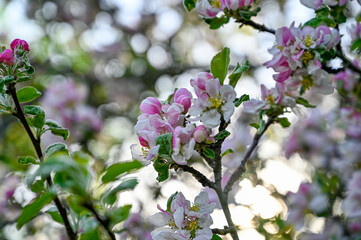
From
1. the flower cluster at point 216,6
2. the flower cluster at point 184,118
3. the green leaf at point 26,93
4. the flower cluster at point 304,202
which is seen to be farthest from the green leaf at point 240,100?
the flower cluster at point 304,202

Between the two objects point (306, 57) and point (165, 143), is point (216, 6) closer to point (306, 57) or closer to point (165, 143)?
point (306, 57)

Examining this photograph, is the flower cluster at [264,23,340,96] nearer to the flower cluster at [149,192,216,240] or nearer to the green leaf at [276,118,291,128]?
the green leaf at [276,118,291,128]

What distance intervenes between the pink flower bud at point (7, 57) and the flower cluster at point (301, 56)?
1.55ft

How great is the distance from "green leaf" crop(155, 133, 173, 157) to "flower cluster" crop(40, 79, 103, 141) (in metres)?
2.14

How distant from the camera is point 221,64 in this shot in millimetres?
738

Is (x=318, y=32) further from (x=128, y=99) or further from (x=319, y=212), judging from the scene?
(x=128, y=99)

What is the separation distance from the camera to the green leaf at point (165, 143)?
25.8 inches

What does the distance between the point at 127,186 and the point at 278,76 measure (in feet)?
1.40

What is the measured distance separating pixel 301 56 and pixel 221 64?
0.63 ft

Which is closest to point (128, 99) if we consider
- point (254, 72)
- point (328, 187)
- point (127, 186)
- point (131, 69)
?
point (131, 69)

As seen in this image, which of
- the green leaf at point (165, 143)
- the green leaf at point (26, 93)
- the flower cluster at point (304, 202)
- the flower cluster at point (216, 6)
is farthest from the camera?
the flower cluster at point (304, 202)

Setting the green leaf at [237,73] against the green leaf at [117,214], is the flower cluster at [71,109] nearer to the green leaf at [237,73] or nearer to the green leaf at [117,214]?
the green leaf at [237,73]

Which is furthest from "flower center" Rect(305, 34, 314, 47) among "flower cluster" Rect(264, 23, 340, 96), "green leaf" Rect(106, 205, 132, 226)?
"green leaf" Rect(106, 205, 132, 226)

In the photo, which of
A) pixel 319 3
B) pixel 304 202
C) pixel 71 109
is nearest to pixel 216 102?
Result: pixel 319 3
